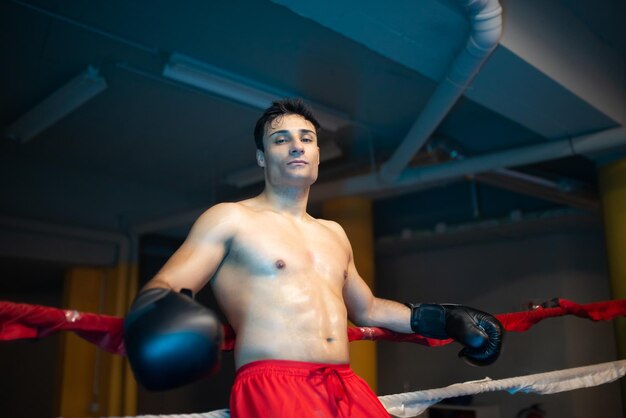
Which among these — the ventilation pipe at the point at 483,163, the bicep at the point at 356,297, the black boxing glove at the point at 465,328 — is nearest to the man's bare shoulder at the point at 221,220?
the bicep at the point at 356,297

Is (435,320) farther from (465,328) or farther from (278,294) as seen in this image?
(278,294)

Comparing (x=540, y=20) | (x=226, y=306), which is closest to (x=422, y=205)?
(x=540, y=20)

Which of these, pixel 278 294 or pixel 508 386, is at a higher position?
pixel 278 294

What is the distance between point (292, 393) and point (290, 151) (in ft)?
2.28

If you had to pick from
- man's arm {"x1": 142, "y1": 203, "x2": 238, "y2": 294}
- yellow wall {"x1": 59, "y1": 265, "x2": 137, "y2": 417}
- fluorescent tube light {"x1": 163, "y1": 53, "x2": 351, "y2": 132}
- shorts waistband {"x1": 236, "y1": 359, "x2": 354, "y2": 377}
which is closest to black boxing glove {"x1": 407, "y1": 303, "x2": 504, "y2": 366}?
shorts waistband {"x1": 236, "y1": 359, "x2": 354, "y2": 377}

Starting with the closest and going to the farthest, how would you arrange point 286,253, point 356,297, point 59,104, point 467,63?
point 286,253, point 356,297, point 467,63, point 59,104

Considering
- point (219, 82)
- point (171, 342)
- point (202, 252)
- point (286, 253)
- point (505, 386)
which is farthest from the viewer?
point (219, 82)

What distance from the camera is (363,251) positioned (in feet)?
15.7

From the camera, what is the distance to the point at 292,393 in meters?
1.25

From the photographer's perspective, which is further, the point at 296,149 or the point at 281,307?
the point at 296,149

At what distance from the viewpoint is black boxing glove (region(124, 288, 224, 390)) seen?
957 mm

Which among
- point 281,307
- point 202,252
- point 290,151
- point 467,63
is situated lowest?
point 281,307

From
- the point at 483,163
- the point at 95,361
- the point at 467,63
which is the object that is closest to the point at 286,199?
the point at 467,63

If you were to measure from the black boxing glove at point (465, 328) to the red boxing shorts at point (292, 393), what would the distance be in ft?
1.18
